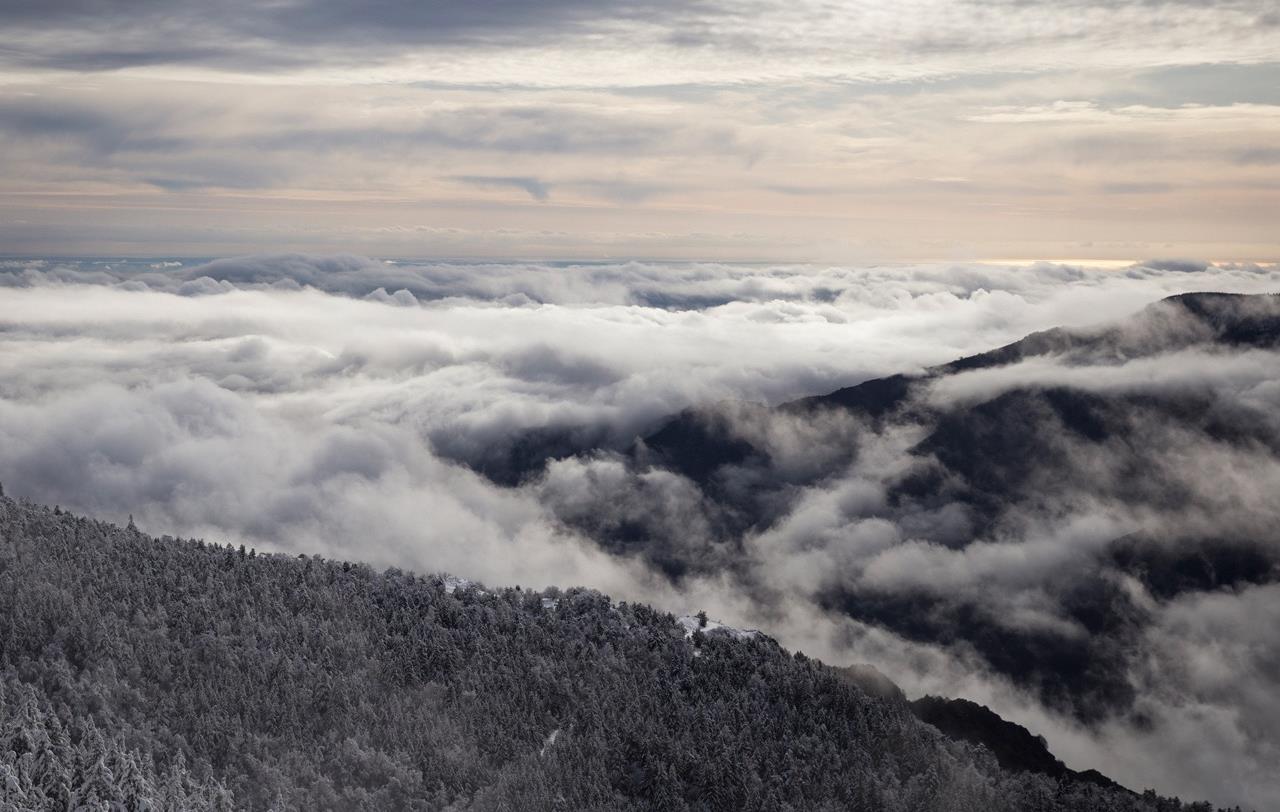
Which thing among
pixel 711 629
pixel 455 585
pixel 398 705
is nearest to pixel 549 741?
pixel 398 705

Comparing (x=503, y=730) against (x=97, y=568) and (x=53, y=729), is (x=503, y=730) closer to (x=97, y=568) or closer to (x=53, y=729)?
(x=53, y=729)

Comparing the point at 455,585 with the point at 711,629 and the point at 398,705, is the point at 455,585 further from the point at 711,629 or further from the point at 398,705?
the point at 398,705

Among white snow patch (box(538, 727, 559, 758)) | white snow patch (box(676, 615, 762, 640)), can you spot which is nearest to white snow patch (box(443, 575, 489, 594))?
white snow patch (box(676, 615, 762, 640))

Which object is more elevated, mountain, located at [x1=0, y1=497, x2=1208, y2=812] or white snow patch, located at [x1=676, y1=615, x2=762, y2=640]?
mountain, located at [x1=0, y1=497, x2=1208, y2=812]

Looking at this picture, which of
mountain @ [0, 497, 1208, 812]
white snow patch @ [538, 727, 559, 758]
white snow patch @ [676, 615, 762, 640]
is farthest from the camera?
white snow patch @ [676, 615, 762, 640]

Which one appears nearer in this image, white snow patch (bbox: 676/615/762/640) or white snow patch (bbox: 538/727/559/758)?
white snow patch (bbox: 538/727/559/758)

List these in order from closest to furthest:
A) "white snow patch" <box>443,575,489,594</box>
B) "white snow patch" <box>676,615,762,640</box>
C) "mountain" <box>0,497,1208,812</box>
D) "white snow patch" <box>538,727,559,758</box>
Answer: "mountain" <box>0,497,1208,812</box> → "white snow patch" <box>538,727,559,758</box> → "white snow patch" <box>676,615,762,640</box> → "white snow patch" <box>443,575,489,594</box>

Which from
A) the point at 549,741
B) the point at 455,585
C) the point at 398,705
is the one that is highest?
the point at 398,705

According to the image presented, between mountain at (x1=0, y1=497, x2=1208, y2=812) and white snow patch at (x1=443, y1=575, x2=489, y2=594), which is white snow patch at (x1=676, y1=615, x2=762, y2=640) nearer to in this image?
mountain at (x1=0, y1=497, x2=1208, y2=812)
